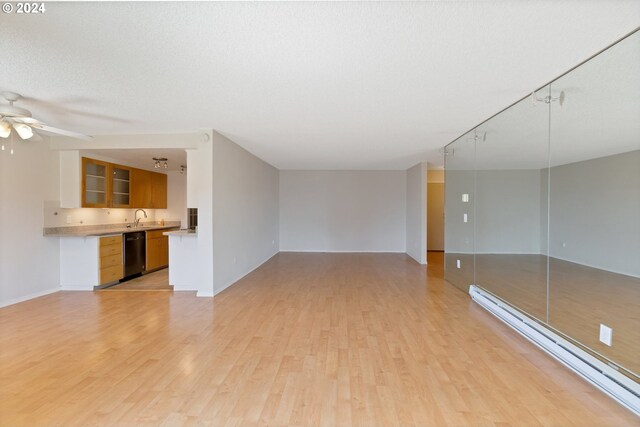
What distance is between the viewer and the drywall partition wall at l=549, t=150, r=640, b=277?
8.50 ft

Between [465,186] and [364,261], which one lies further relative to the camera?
[364,261]

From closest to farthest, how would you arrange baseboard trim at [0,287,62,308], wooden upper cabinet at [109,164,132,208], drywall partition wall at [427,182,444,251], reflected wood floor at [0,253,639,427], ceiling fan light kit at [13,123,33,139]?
reflected wood floor at [0,253,639,427] → ceiling fan light kit at [13,123,33,139] → baseboard trim at [0,287,62,308] → wooden upper cabinet at [109,164,132,208] → drywall partition wall at [427,182,444,251]

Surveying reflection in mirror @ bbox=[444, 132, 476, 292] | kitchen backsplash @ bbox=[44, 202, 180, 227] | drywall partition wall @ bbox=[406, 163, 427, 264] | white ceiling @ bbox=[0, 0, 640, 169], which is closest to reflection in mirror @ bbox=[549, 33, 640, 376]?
white ceiling @ bbox=[0, 0, 640, 169]

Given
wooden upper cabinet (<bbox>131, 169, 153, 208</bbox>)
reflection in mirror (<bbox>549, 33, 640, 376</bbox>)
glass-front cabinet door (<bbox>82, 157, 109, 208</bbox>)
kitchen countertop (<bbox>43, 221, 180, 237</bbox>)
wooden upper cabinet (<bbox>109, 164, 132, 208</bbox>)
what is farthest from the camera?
wooden upper cabinet (<bbox>131, 169, 153, 208</bbox>)

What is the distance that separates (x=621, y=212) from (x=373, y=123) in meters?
2.77

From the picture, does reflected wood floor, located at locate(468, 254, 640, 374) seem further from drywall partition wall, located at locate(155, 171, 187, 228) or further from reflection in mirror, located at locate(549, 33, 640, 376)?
drywall partition wall, located at locate(155, 171, 187, 228)

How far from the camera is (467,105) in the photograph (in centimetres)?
332

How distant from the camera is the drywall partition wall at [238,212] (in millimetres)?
4555

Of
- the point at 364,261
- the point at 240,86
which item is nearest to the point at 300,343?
the point at 240,86

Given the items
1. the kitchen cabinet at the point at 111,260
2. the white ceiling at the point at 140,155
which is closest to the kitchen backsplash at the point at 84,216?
the kitchen cabinet at the point at 111,260

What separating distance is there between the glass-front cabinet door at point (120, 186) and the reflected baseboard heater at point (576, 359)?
22.7 ft

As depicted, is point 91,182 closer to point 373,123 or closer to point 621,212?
point 373,123

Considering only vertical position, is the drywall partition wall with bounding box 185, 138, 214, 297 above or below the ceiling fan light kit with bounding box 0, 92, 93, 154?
below

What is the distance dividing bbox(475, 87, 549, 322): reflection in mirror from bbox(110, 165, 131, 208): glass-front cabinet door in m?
6.74
